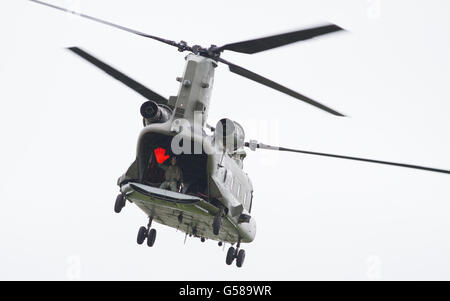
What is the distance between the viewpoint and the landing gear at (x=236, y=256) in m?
25.4

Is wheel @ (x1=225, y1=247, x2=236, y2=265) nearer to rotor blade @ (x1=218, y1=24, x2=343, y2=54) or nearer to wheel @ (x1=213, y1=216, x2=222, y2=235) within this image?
wheel @ (x1=213, y1=216, x2=222, y2=235)

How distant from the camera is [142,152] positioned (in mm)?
21812

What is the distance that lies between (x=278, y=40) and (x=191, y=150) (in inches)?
173

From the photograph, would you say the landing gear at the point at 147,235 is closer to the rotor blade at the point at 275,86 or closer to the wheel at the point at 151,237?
the wheel at the point at 151,237

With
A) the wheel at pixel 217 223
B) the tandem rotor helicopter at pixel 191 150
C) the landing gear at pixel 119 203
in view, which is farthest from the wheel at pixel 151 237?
the wheel at pixel 217 223

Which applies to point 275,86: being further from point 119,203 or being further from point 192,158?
point 119,203

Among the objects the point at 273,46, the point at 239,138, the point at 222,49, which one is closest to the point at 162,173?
the point at 239,138

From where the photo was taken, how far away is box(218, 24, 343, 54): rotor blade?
17.5 metres

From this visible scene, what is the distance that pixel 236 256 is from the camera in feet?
84.0

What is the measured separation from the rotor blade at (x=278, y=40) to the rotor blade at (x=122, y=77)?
3592mm

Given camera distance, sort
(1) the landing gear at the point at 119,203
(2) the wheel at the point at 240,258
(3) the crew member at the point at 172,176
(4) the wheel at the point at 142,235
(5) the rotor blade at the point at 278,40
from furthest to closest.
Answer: (2) the wheel at the point at 240,258
(4) the wheel at the point at 142,235
(1) the landing gear at the point at 119,203
(3) the crew member at the point at 172,176
(5) the rotor blade at the point at 278,40

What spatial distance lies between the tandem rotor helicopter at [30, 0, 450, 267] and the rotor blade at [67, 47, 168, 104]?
33 millimetres

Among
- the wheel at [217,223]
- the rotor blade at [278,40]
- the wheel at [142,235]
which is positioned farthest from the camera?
the wheel at [142,235]

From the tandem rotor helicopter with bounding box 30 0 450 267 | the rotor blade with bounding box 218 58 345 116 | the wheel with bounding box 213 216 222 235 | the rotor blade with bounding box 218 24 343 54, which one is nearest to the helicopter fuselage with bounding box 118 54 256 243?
the tandem rotor helicopter with bounding box 30 0 450 267
